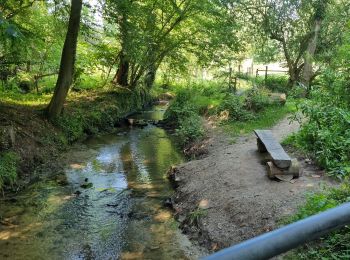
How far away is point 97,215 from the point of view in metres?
7.52

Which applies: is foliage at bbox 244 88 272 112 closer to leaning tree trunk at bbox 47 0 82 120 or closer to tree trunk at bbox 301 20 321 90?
tree trunk at bbox 301 20 321 90

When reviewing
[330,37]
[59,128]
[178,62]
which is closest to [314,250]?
[59,128]

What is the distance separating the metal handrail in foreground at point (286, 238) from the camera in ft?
3.33

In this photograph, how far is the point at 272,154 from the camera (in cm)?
761

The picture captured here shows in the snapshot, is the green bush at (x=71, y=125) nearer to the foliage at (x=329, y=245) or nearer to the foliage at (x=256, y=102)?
the foliage at (x=256, y=102)

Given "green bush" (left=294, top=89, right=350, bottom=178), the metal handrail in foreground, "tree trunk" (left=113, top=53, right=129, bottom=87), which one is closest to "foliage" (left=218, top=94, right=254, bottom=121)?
"green bush" (left=294, top=89, right=350, bottom=178)

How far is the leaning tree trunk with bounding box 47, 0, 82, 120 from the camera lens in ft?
38.3

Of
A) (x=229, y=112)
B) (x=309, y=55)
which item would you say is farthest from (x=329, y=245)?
(x=309, y=55)

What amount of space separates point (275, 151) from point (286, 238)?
700cm

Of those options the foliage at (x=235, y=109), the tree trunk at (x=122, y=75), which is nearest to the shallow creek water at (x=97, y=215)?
the foliage at (x=235, y=109)

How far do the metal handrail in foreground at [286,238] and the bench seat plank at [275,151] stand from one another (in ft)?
20.4

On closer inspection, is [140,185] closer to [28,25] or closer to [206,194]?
[206,194]

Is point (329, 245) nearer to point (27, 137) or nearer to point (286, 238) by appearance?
point (286, 238)

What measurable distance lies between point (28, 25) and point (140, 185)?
9.65m
